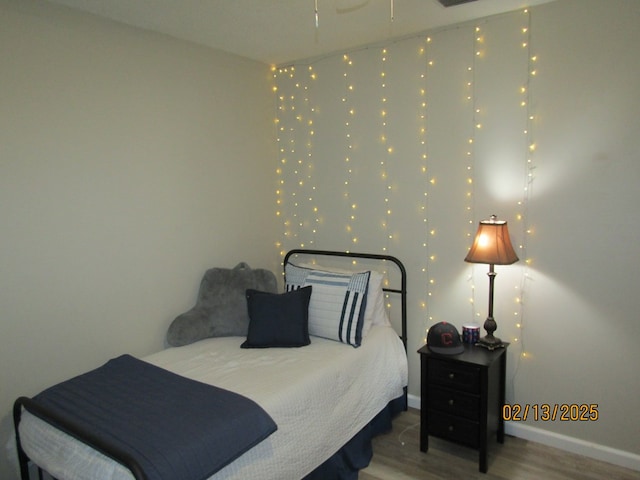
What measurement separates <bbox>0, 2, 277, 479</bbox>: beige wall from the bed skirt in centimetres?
136

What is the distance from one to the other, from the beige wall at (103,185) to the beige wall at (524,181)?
3.12ft

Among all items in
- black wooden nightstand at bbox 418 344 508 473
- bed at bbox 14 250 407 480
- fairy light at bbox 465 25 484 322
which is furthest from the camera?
fairy light at bbox 465 25 484 322

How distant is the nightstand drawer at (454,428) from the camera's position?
2605mm

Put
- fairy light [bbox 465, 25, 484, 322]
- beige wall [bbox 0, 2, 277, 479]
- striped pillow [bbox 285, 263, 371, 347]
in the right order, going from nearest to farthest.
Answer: beige wall [bbox 0, 2, 277, 479] < fairy light [bbox 465, 25, 484, 322] < striped pillow [bbox 285, 263, 371, 347]

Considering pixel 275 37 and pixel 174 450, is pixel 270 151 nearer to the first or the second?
pixel 275 37

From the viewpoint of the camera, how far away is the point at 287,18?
2729mm

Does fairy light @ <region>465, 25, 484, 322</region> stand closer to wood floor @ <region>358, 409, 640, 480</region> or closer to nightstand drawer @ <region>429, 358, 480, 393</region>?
nightstand drawer @ <region>429, 358, 480, 393</region>

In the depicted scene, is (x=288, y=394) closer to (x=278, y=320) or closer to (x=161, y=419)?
(x=161, y=419)

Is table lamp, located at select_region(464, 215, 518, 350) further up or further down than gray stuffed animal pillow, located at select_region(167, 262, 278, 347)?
further up

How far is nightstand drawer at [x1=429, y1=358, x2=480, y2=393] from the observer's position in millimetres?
2584

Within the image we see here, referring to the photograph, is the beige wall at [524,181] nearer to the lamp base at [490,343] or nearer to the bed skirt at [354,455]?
the lamp base at [490,343]

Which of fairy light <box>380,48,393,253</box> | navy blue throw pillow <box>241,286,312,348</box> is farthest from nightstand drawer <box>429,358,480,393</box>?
fairy light <box>380,48,393,253</box>

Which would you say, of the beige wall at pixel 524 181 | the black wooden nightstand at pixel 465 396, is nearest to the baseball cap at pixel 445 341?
the black wooden nightstand at pixel 465 396

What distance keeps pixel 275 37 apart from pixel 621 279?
2.60 meters
